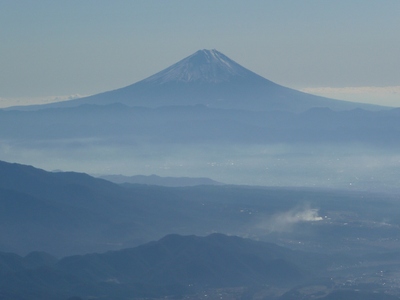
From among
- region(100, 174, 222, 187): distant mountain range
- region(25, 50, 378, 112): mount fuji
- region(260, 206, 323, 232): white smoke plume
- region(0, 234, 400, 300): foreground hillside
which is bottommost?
region(0, 234, 400, 300): foreground hillside

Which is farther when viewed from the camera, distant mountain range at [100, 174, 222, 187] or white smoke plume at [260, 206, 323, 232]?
distant mountain range at [100, 174, 222, 187]

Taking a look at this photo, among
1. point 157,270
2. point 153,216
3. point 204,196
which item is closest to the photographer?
point 157,270

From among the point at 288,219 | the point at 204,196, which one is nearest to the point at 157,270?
the point at 288,219

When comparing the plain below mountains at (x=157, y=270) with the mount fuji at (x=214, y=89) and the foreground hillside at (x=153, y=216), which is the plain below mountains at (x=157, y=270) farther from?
the mount fuji at (x=214, y=89)

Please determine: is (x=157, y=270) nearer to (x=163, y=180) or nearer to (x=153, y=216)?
(x=153, y=216)

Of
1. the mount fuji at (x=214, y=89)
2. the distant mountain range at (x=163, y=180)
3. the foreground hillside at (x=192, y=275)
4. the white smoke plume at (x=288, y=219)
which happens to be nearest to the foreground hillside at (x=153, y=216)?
the white smoke plume at (x=288, y=219)

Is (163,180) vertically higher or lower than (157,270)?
higher

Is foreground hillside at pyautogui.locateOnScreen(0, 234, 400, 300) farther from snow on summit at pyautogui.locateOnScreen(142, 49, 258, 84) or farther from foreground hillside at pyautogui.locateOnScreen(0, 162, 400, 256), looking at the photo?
snow on summit at pyautogui.locateOnScreen(142, 49, 258, 84)

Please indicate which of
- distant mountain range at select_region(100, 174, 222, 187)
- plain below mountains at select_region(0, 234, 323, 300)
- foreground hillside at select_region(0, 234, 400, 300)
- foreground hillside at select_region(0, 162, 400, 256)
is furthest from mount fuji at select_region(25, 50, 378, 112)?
plain below mountains at select_region(0, 234, 323, 300)

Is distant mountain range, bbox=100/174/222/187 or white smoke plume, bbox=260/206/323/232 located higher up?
distant mountain range, bbox=100/174/222/187

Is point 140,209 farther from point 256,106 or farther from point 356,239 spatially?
point 256,106
